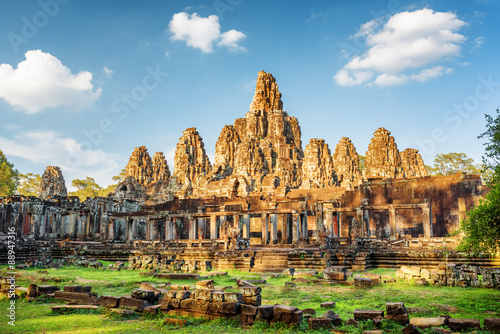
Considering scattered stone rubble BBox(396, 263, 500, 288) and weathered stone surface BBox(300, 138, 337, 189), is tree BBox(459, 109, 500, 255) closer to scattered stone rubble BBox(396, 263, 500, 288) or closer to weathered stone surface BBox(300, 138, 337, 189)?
scattered stone rubble BBox(396, 263, 500, 288)

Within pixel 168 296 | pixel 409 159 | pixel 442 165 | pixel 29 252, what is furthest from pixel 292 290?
pixel 442 165

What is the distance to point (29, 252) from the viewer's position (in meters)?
25.8

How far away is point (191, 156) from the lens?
239 feet

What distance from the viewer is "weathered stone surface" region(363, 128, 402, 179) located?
179ft

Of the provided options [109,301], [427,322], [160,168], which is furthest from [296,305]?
[160,168]

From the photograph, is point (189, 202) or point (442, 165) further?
point (442, 165)

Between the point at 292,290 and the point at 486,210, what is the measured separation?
5.57 meters

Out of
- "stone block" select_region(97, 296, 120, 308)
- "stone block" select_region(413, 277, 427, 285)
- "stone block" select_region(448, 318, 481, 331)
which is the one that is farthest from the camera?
"stone block" select_region(413, 277, 427, 285)

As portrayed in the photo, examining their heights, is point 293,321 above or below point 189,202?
below

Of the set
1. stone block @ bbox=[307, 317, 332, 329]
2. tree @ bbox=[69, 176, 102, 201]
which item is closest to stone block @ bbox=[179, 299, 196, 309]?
stone block @ bbox=[307, 317, 332, 329]

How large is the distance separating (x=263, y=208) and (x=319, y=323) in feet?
88.8

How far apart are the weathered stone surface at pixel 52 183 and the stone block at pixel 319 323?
52970mm

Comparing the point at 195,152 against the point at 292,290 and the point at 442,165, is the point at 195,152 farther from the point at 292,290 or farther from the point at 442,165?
the point at 292,290

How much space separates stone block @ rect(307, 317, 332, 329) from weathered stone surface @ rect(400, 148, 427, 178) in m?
58.9
